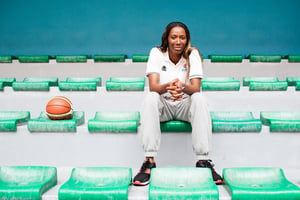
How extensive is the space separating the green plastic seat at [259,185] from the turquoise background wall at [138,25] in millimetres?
1704

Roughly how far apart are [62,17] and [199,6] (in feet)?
3.30

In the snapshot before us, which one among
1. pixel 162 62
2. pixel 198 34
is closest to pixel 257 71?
pixel 198 34

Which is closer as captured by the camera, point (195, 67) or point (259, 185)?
point (259, 185)

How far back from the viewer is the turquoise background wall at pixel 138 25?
8.52ft

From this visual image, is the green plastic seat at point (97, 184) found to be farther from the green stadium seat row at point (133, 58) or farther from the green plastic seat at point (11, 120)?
the green stadium seat row at point (133, 58)

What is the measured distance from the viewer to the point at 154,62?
1.29m

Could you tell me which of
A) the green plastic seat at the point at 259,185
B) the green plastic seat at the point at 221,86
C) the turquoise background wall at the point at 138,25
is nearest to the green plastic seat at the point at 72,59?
the turquoise background wall at the point at 138,25

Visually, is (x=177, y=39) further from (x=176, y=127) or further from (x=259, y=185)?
(x=259, y=185)

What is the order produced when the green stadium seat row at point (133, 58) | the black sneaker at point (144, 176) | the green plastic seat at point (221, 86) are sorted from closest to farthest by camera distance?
the black sneaker at point (144, 176) → the green plastic seat at point (221, 86) → the green stadium seat row at point (133, 58)

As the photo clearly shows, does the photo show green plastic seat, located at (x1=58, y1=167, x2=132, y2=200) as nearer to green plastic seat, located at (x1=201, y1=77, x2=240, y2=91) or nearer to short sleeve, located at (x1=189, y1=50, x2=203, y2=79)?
short sleeve, located at (x1=189, y1=50, x2=203, y2=79)

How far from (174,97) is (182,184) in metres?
0.33

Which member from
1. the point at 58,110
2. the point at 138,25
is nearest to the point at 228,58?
the point at 138,25

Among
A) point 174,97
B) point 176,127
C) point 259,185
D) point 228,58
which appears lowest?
point 259,185

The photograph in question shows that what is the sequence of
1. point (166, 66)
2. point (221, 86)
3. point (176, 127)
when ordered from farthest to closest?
point (221, 86) < point (166, 66) < point (176, 127)
